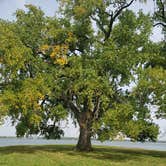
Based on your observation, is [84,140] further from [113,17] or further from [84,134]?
[113,17]

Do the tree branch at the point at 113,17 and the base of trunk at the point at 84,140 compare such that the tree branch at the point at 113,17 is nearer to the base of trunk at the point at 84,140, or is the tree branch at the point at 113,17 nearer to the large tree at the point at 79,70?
the large tree at the point at 79,70

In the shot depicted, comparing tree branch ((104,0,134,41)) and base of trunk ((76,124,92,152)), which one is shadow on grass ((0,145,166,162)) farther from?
tree branch ((104,0,134,41))

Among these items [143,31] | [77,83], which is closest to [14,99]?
[77,83]

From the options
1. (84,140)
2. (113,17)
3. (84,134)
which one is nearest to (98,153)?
(84,140)

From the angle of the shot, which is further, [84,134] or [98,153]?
[84,134]

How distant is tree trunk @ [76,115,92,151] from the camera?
141 ft

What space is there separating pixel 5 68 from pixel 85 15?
9.07m

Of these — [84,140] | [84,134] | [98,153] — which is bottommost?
[98,153]

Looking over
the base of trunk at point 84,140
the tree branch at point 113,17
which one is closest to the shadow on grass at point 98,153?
the base of trunk at point 84,140

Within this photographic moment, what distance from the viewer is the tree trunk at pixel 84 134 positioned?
141 feet

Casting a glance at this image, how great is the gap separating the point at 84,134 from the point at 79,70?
659 centimetres

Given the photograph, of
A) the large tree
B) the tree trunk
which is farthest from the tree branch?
the tree trunk

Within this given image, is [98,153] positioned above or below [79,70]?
below

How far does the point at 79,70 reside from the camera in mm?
39625
